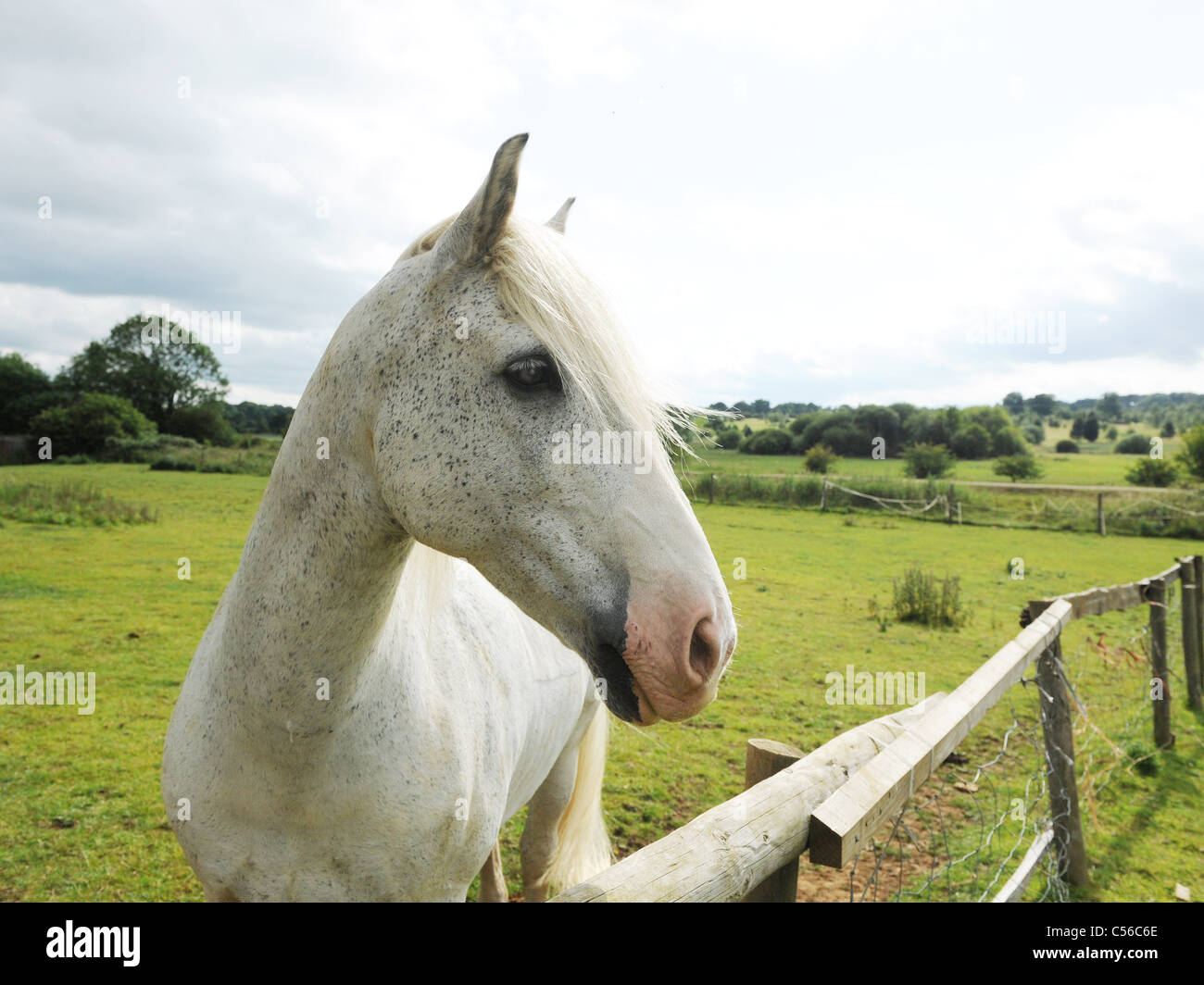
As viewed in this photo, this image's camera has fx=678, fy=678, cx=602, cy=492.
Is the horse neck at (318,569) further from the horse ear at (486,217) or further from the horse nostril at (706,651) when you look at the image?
the horse nostril at (706,651)

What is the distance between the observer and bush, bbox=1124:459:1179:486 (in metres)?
35.2

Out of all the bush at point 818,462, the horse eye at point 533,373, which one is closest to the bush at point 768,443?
the bush at point 818,462

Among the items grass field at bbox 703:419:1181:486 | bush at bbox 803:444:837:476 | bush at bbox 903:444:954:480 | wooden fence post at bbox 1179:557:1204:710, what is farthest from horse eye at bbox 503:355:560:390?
bush at bbox 903:444:954:480

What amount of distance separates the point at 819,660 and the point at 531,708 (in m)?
7.20

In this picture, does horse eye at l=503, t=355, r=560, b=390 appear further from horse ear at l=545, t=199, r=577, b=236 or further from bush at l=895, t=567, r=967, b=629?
bush at l=895, t=567, r=967, b=629

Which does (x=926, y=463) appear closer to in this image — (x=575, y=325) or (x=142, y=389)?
(x=575, y=325)

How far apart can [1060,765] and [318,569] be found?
189 inches

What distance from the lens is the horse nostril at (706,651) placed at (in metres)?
1.25

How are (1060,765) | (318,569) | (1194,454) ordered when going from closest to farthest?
(318,569) → (1060,765) → (1194,454)

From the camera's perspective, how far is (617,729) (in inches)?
258

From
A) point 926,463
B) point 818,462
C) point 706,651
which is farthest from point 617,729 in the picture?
point 926,463

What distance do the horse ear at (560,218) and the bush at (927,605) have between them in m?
10.6

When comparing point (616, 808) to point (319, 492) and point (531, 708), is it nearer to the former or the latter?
point (531, 708)
